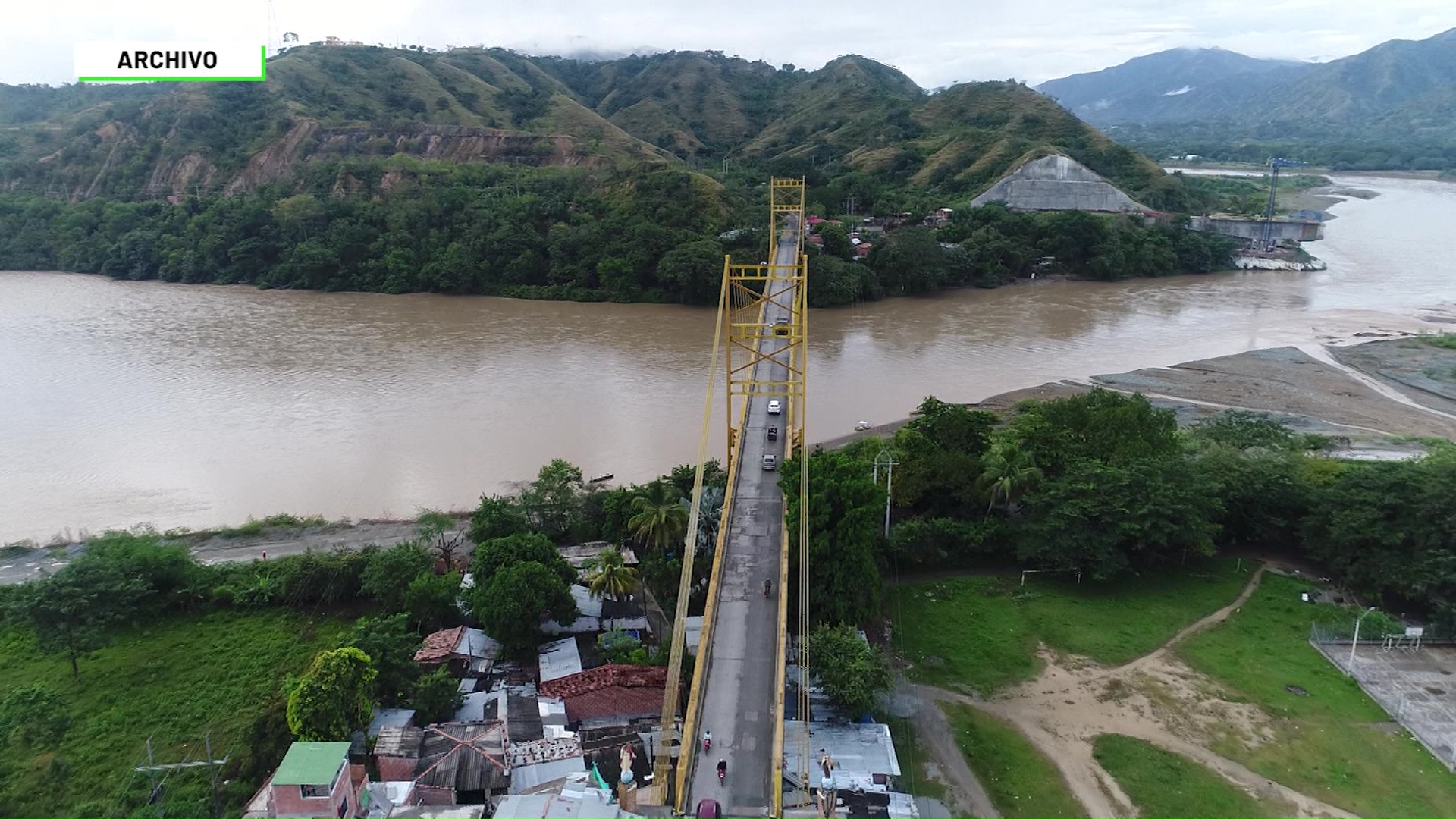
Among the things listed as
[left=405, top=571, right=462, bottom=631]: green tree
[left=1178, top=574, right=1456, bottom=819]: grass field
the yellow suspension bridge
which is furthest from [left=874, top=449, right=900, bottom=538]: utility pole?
[left=405, top=571, right=462, bottom=631]: green tree

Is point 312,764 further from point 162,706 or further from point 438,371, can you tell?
point 438,371

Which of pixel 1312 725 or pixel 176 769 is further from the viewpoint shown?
pixel 1312 725

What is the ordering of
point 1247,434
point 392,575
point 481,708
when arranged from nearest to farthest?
point 481,708
point 392,575
point 1247,434

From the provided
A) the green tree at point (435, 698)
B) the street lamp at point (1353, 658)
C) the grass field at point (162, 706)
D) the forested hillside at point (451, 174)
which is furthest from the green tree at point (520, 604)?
the forested hillside at point (451, 174)

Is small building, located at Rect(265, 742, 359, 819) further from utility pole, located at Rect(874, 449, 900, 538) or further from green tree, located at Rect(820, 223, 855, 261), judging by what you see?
green tree, located at Rect(820, 223, 855, 261)

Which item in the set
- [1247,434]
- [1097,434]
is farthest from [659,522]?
[1247,434]

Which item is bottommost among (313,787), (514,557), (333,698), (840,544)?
(313,787)
